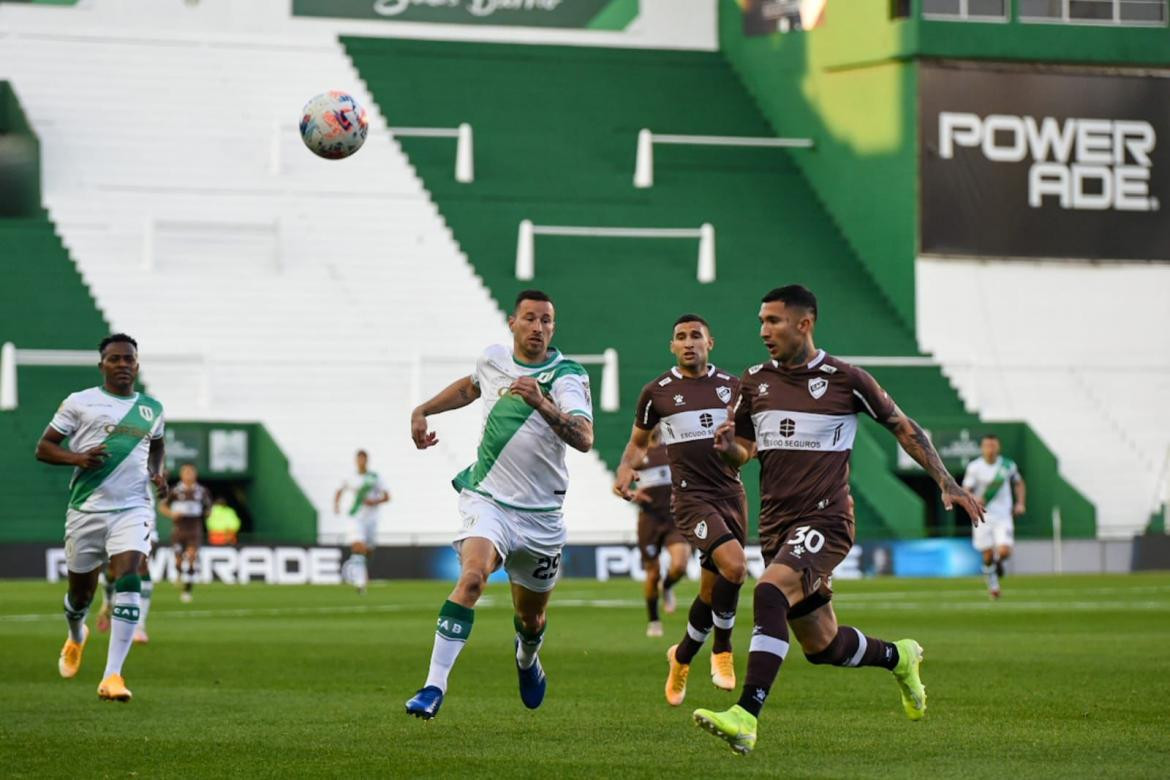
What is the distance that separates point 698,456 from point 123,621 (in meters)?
4.57

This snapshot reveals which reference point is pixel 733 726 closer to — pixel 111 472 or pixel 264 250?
pixel 111 472

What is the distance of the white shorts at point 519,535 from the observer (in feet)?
42.4

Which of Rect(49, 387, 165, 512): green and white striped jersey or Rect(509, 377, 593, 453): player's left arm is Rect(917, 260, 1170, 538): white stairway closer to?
Rect(49, 387, 165, 512): green and white striped jersey

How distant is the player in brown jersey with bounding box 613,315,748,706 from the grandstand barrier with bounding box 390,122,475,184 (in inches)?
1240

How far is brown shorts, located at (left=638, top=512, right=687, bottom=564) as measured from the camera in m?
23.3

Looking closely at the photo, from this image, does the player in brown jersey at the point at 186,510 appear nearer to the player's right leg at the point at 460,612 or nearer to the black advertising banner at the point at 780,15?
the player's right leg at the point at 460,612

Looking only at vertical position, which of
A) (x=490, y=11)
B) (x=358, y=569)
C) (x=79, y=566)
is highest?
(x=490, y=11)

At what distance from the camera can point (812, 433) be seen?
11.8 metres

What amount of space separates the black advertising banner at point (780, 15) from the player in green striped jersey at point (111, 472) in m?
35.5

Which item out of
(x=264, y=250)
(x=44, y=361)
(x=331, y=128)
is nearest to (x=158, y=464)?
(x=331, y=128)

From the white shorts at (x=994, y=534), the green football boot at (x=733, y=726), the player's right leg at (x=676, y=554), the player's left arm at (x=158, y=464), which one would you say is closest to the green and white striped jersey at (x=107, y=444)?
the player's left arm at (x=158, y=464)

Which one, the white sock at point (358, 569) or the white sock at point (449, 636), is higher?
the white sock at point (449, 636)

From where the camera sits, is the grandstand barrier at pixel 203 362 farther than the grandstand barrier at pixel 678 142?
No

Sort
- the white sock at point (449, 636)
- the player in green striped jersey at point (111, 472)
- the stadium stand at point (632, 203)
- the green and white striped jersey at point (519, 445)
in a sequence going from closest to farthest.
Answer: the white sock at point (449, 636)
the green and white striped jersey at point (519, 445)
the player in green striped jersey at point (111, 472)
the stadium stand at point (632, 203)
